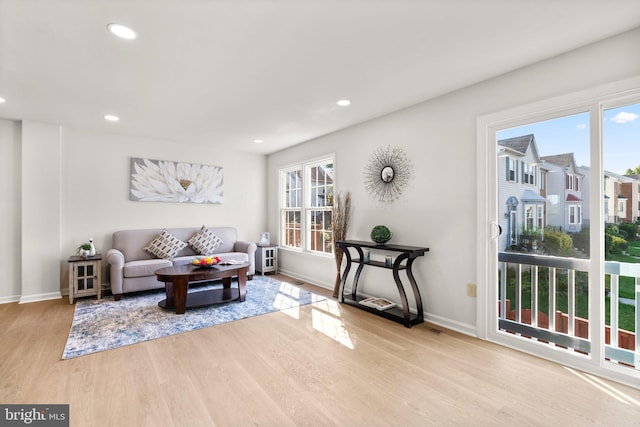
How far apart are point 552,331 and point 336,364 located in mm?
2008

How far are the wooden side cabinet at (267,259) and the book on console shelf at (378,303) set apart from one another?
2462mm

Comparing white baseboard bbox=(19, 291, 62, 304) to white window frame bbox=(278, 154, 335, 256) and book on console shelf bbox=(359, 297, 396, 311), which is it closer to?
white window frame bbox=(278, 154, 335, 256)

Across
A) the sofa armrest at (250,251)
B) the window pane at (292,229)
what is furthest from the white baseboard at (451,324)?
the sofa armrest at (250,251)

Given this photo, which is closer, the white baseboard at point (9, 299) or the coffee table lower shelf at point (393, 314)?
the coffee table lower shelf at point (393, 314)

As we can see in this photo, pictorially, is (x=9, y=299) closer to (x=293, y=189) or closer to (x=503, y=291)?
(x=293, y=189)

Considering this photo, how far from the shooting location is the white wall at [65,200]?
4184 millimetres

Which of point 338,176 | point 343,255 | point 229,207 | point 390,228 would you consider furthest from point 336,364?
point 229,207

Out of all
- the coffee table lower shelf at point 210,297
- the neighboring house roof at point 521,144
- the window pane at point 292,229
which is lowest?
the coffee table lower shelf at point 210,297

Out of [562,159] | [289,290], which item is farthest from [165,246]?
[562,159]

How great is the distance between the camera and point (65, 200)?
15.0ft

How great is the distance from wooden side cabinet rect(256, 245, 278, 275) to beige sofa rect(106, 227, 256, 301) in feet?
1.12

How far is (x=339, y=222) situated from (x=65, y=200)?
408 cm

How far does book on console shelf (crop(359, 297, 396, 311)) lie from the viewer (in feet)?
11.9

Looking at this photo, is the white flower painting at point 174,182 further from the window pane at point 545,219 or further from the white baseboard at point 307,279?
the window pane at point 545,219
